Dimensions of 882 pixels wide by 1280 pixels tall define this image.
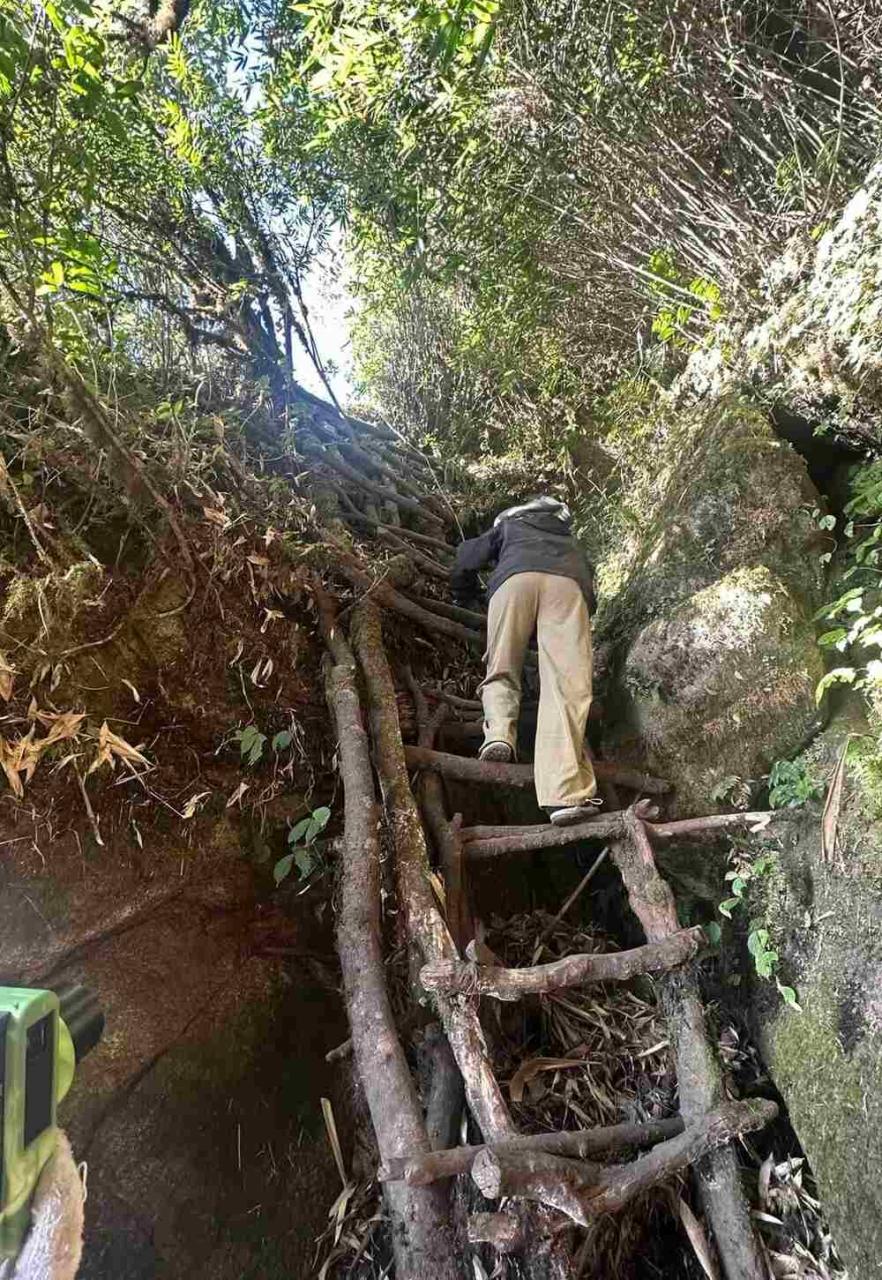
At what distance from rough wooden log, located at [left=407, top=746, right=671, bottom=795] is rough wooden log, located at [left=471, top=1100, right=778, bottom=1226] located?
47.0 inches

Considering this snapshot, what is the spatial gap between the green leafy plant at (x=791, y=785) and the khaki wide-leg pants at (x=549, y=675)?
25.6 inches

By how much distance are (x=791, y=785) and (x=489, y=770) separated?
1.15 meters

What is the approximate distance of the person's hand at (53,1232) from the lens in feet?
4.32

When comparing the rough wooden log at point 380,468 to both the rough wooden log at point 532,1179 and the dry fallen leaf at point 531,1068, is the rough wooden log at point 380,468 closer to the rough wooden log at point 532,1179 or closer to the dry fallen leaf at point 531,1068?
the dry fallen leaf at point 531,1068

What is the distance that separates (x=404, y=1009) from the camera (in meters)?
2.53

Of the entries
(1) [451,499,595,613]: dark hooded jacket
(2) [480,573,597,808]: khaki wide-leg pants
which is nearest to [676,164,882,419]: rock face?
(1) [451,499,595,613]: dark hooded jacket

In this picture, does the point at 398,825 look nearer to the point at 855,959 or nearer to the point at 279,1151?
the point at 279,1151

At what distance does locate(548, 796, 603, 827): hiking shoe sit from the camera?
2688 millimetres

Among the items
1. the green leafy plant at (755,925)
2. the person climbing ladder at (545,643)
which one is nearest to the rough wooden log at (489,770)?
the person climbing ladder at (545,643)

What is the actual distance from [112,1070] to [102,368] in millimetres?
2964

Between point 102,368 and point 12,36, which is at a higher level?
point 12,36

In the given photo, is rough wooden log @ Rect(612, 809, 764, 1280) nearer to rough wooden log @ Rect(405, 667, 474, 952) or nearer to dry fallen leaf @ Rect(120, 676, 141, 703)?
rough wooden log @ Rect(405, 667, 474, 952)

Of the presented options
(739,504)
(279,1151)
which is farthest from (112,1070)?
(739,504)

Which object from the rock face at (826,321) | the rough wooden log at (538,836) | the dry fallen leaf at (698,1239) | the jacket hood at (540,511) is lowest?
the dry fallen leaf at (698,1239)
